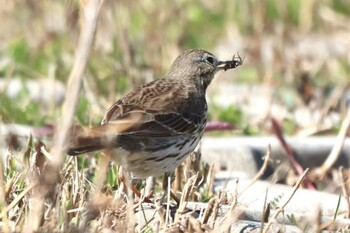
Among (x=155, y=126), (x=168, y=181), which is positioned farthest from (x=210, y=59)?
(x=168, y=181)

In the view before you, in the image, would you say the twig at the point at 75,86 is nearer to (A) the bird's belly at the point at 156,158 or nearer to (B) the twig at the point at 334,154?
(A) the bird's belly at the point at 156,158

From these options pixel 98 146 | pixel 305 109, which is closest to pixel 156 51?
pixel 305 109

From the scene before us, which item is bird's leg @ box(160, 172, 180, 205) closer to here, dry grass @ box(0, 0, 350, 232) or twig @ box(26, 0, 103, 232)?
dry grass @ box(0, 0, 350, 232)

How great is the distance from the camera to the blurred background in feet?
26.1

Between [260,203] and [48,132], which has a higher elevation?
[48,132]

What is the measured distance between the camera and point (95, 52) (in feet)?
29.0

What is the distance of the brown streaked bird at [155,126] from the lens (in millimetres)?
5004

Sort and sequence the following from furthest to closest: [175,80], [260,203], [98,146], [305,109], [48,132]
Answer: [305,109] < [48,132] < [175,80] < [260,203] < [98,146]

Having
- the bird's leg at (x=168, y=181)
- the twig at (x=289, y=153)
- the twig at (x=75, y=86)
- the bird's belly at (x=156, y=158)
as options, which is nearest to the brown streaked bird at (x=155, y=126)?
the bird's belly at (x=156, y=158)

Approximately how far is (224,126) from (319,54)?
3578mm

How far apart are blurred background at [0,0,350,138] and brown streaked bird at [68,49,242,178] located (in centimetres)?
143

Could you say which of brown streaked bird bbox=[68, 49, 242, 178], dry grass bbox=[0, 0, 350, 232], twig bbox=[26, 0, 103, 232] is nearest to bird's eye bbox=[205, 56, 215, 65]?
brown streaked bird bbox=[68, 49, 242, 178]

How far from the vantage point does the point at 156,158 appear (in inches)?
204

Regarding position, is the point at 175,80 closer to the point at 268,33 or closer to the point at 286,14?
the point at 268,33
